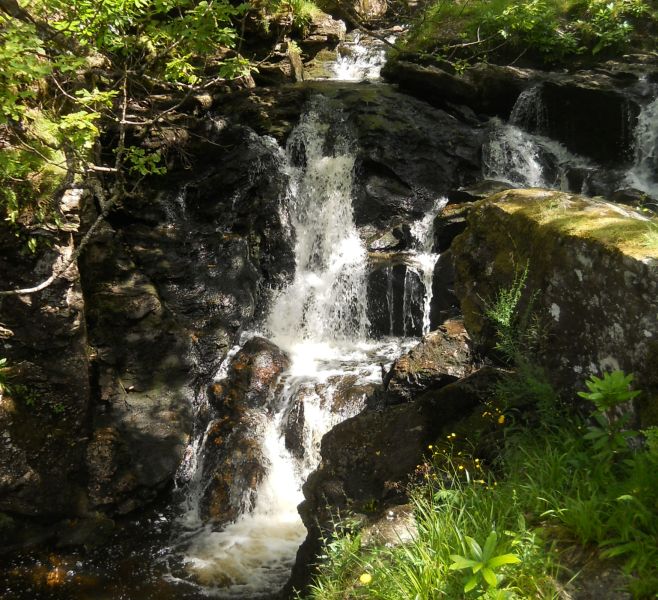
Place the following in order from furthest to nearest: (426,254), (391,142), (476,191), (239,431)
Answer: (391,142)
(476,191)
(426,254)
(239,431)

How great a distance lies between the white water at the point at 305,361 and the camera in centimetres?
556

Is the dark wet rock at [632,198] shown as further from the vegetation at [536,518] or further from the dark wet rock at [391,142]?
the vegetation at [536,518]

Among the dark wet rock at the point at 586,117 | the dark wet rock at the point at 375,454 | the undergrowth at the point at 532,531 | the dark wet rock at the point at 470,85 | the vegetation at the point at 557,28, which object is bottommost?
the dark wet rock at the point at 375,454

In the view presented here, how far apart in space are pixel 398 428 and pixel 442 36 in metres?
11.4

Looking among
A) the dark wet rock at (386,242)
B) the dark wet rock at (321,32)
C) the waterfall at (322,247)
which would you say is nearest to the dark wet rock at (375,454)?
the waterfall at (322,247)

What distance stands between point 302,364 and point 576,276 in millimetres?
5270

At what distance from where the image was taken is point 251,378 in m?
7.37

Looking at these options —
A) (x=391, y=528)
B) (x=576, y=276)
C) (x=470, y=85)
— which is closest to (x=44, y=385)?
(x=391, y=528)

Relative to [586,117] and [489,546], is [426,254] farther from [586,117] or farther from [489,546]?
[489,546]

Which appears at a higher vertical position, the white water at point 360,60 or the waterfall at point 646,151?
the white water at point 360,60

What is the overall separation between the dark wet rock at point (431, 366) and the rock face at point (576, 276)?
144cm

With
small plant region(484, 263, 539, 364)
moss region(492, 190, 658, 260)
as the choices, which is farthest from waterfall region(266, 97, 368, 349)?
small plant region(484, 263, 539, 364)

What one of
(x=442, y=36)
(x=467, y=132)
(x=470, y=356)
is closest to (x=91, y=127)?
(x=470, y=356)

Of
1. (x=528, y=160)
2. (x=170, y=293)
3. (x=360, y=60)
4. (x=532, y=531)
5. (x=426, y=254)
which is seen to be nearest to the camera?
(x=532, y=531)
